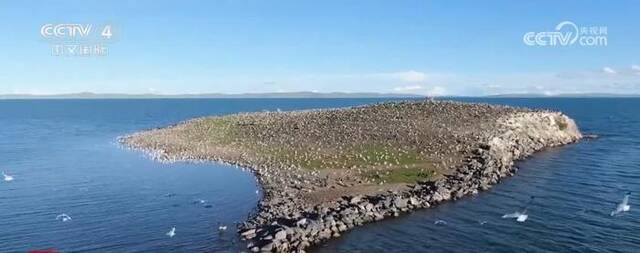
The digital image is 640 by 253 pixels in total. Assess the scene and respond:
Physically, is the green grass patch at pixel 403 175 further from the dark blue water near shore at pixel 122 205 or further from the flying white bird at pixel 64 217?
the flying white bird at pixel 64 217

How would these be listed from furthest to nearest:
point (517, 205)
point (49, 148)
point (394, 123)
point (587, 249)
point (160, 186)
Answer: point (49, 148) → point (394, 123) → point (160, 186) → point (517, 205) → point (587, 249)

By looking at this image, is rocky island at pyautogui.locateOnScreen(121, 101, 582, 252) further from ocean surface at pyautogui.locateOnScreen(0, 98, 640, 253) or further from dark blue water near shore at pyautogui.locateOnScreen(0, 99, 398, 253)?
dark blue water near shore at pyautogui.locateOnScreen(0, 99, 398, 253)

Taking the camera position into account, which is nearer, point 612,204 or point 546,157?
point 612,204

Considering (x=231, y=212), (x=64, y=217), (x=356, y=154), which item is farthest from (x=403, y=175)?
(x=64, y=217)

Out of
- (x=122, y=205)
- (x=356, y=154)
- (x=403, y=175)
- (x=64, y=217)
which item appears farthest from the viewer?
(x=356, y=154)

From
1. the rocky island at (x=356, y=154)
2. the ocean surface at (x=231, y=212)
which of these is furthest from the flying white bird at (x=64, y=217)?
the rocky island at (x=356, y=154)

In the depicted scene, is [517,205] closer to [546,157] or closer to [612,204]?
[612,204]

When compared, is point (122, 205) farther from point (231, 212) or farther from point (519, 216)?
point (519, 216)

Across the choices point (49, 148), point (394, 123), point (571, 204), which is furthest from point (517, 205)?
point (49, 148)

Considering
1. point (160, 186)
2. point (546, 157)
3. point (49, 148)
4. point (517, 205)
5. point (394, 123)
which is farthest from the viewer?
point (49, 148)
